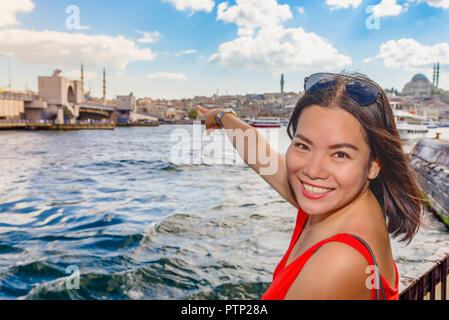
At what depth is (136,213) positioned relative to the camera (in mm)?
9008

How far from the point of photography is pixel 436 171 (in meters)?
10.5

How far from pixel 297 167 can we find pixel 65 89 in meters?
62.3

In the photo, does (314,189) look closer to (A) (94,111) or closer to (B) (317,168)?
(B) (317,168)

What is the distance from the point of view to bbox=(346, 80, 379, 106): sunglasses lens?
94cm

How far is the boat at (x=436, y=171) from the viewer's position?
28.1 feet

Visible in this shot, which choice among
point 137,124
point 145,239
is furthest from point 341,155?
point 137,124

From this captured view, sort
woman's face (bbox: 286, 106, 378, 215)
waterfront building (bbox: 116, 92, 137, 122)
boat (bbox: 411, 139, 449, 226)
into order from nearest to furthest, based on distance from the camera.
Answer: woman's face (bbox: 286, 106, 378, 215) < boat (bbox: 411, 139, 449, 226) < waterfront building (bbox: 116, 92, 137, 122)

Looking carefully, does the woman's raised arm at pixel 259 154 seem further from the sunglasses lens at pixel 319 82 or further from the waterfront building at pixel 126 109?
the waterfront building at pixel 126 109

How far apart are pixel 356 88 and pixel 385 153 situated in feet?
0.60

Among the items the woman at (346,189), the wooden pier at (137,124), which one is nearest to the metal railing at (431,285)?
the woman at (346,189)

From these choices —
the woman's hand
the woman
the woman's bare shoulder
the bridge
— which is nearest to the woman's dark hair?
the woman

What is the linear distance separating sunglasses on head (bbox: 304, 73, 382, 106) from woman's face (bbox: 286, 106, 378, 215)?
0.18 ft

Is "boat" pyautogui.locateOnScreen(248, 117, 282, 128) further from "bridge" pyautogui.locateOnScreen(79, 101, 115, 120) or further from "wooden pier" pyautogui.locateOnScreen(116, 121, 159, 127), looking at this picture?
"wooden pier" pyautogui.locateOnScreen(116, 121, 159, 127)

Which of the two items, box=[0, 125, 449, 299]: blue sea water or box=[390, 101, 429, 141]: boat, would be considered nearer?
box=[0, 125, 449, 299]: blue sea water
